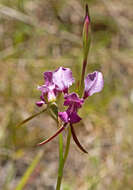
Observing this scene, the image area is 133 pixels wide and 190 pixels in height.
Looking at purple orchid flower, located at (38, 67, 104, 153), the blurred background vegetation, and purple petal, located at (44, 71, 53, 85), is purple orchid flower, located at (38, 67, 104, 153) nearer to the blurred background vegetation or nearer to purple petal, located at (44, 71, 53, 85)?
purple petal, located at (44, 71, 53, 85)

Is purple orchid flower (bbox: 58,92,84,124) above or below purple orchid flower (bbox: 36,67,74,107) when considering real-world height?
below

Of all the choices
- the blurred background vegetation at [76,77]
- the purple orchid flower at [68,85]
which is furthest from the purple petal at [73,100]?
the blurred background vegetation at [76,77]

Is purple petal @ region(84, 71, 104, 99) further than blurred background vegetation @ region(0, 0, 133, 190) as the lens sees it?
No

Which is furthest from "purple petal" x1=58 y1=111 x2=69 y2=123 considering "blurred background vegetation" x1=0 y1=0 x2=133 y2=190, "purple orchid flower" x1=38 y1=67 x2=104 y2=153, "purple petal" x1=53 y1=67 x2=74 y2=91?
"blurred background vegetation" x1=0 y1=0 x2=133 y2=190

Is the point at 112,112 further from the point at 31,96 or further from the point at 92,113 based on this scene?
the point at 31,96

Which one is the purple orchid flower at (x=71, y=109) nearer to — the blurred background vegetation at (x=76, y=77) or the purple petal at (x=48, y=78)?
the purple petal at (x=48, y=78)

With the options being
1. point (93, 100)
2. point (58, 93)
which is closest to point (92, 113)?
point (93, 100)

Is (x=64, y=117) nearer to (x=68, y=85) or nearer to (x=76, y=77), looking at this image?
(x=68, y=85)
